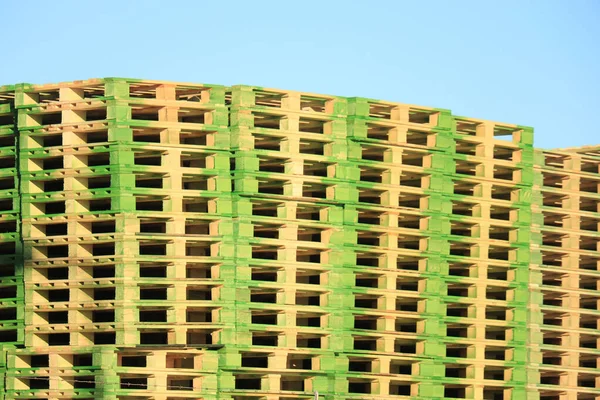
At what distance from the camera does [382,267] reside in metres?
39.9

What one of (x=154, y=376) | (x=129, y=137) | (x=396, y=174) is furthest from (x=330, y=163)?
(x=154, y=376)

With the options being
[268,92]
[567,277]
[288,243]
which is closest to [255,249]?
[288,243]

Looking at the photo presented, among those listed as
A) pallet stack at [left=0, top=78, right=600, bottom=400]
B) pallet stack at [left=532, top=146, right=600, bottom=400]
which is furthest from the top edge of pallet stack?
pallet stack at [left=532, top=146, right=600, bottom=400]

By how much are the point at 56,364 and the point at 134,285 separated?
11.8 feet

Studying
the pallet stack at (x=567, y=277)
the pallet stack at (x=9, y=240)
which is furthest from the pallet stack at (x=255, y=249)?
the pallet stack at (x=567, y=277)

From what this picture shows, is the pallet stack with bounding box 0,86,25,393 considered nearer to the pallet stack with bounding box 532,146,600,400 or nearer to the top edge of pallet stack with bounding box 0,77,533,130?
the top edge of pallet stack with bounding box 0,77,533,130

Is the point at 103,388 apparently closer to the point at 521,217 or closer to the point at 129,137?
the point at 129,137

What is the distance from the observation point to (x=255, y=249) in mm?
38688

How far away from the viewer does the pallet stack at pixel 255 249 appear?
37.1 meters

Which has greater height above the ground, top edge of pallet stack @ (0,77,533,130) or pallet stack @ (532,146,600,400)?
top edge of pallet stack @ (0,77,533,130)

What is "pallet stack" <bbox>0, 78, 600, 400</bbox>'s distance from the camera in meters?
37.1

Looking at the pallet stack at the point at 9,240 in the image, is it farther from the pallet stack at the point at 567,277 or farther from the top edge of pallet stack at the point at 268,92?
the pallet stack at the point at 567,277

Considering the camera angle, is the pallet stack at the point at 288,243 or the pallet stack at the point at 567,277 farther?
the pallet stack at the point at 567,277

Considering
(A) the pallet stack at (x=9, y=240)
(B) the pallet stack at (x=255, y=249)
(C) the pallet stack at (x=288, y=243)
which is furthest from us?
(C) the pallet stack at (x=288, y=243)
